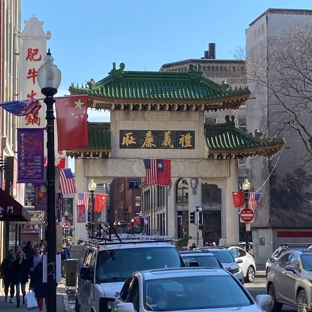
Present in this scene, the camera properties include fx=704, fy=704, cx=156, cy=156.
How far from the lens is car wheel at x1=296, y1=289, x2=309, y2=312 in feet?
49.4

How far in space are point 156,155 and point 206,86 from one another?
468 cm

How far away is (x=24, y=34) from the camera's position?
28.0 metres

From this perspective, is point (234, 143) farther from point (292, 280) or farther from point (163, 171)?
point (292, 280)

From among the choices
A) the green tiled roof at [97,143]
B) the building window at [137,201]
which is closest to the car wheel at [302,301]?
the green tiled roof at [97,143]

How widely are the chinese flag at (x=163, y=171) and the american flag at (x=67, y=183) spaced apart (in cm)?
468

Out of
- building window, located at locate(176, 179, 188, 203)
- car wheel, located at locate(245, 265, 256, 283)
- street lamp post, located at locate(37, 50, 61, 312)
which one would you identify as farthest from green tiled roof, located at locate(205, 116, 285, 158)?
building window, located at locate(176, 179, 188, 203)

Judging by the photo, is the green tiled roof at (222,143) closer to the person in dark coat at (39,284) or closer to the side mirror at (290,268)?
the person in dark coat at (39,284)

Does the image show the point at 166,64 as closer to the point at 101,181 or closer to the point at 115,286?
the point at 101,181

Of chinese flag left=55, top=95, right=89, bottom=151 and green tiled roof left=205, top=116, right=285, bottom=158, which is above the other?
green tiled roof left=205, top=116, right=285, bottom=158

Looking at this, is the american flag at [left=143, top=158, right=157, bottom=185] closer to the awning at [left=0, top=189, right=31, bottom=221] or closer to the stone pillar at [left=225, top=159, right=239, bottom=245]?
the stone pillar at [left=225, top=159, right=239, bottom=245]

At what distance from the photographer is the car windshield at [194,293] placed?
843cm

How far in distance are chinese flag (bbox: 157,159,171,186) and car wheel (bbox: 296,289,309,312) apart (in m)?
17.3

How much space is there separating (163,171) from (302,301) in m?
17.9

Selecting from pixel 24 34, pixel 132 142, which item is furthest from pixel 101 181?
pixel 24 34
